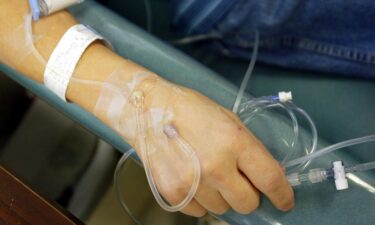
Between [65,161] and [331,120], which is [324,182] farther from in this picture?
[65,161]

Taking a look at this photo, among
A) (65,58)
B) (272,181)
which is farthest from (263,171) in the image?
(65,58)

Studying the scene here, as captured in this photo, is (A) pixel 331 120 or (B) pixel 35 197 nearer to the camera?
(B) pixel 35 197

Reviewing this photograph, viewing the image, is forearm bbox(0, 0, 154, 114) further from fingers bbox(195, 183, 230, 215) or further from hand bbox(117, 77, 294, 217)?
fingers bbox(195, 183, 230, 215)

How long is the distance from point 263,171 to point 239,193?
0.17 feet

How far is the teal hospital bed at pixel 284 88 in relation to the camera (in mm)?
662

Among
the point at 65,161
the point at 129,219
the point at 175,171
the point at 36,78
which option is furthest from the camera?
the point at 65,161

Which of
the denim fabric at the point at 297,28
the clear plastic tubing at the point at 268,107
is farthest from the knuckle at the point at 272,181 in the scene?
the denim fabric at the point at 297,28

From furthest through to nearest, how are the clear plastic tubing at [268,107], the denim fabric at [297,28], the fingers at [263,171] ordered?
1. the denim fabric at [297,28]
2. the clear plastic tubing at [268,107]
3. the fingers at [263,171]

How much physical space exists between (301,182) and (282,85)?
0.36 metres

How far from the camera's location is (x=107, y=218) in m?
0.94

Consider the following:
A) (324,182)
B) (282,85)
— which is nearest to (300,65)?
(282,85)

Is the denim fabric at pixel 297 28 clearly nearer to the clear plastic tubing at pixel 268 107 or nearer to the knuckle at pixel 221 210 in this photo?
the clear plastic tubing at pixel 268 107

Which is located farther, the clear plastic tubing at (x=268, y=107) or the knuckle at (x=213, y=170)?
the clear plastic tubing at (x=268, y=107)

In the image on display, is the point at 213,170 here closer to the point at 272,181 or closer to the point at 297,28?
the point at 272,181
